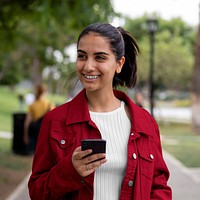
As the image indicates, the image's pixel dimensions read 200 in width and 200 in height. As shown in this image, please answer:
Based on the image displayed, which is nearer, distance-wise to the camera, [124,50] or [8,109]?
[124,50]

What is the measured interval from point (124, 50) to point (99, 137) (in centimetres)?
49

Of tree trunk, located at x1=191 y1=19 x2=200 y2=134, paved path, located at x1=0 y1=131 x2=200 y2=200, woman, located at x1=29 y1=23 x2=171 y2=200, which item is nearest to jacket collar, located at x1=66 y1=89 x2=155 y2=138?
woman, located at x1=29 y1=23 x2=171 y2=200

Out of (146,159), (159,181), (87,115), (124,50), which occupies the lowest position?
(159,181)

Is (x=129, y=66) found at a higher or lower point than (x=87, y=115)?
higher

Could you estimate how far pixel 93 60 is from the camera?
2508 millimetres

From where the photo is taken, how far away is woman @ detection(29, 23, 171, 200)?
8.03 ft

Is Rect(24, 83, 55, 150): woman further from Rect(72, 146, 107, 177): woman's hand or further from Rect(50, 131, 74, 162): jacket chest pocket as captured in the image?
Rect(72, 146, 107, 177): woman's hand

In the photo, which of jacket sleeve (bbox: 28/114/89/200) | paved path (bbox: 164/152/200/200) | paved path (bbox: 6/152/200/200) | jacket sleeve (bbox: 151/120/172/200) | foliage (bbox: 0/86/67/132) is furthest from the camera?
foliage (bbox: 0/86/67/132)

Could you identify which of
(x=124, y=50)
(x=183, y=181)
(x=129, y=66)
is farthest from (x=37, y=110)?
(x=124, y=50)

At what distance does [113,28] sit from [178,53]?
127 ft

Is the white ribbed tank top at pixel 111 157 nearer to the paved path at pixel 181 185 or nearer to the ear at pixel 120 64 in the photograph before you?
the ear at pixel 120 64

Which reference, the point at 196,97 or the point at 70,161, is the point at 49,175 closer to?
the point at 70,161

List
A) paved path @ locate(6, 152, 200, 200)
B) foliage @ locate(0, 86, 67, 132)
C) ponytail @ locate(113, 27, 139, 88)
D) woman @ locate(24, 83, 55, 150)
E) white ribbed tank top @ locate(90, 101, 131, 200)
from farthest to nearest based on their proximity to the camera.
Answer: foliage @ locate(0, 86, 67, 132) → woman @ locate(24, 83, 55, 150) → paved path @ locate(6, 152, 200, 200) → ponytail @ locate(113, 27, 139, 88) → white ribbed tank top @ locate(90, 101, 131, 200)

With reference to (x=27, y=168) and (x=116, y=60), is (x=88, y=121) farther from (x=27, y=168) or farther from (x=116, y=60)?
(x=27, y=168)
